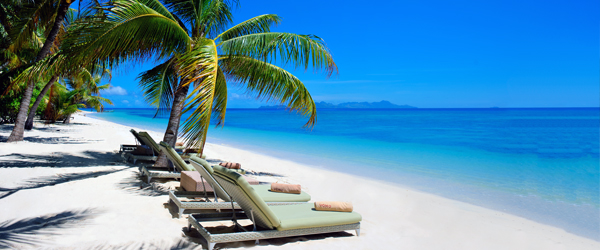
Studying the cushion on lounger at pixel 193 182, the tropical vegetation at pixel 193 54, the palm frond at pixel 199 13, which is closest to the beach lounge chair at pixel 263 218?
the tropical vegetation at pixel 193 54

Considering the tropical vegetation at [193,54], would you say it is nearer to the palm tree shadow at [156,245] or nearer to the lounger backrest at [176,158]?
the lounger backrest at [176,158]

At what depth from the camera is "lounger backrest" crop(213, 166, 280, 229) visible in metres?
3.33

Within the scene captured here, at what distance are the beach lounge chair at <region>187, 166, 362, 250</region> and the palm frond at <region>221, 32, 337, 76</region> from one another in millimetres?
2968

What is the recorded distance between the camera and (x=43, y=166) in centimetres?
685

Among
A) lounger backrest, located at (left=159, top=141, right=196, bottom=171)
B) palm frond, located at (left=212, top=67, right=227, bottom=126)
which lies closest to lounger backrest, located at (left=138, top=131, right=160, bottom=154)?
lounger backrest, located at (left=159, top=141, right=196, bottom=171)

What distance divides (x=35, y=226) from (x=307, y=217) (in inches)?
106

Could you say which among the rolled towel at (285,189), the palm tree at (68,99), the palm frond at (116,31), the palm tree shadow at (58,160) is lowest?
the palm tree shadow at (58,160)

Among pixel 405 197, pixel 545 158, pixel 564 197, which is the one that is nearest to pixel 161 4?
pixel 405 197

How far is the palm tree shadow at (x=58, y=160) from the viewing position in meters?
6.96

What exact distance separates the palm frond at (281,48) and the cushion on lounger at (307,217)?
2.95 metres

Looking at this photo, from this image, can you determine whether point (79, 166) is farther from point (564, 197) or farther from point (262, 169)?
point (564, 197)

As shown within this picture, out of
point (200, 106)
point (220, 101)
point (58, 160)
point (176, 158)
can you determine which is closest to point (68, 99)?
point (58, 160)

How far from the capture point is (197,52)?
15.3ft

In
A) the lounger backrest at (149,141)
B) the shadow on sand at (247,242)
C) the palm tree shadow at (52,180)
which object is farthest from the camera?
the lounger backrest at (149,141)
